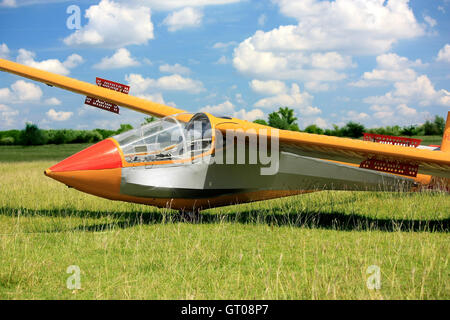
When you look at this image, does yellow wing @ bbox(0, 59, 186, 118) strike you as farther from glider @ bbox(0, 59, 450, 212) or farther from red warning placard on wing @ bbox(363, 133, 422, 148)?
red warning placard on wing @ bbox(363, 133, 422, 148)

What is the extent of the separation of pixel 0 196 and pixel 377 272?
47.2 ft

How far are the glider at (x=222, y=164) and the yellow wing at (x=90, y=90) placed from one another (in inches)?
152

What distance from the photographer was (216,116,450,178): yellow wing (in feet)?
27.1

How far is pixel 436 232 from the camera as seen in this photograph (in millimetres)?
8828

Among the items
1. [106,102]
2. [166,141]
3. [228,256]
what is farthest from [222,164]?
[106,102]

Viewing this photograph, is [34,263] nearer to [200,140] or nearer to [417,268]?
[200,140]

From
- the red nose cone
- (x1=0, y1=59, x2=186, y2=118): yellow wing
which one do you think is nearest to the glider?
the red nose cone

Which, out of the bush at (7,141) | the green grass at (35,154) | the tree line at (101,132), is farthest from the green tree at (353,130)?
the bush at (7,141)

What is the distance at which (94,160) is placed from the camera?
8297 mm

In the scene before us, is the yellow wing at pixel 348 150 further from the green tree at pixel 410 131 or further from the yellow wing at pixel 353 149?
the green tree at pixel 410 131

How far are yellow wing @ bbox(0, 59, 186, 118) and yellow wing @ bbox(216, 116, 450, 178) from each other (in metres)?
5.46

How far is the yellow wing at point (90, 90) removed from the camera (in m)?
13.9

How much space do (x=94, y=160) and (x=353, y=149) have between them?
5570 mm
